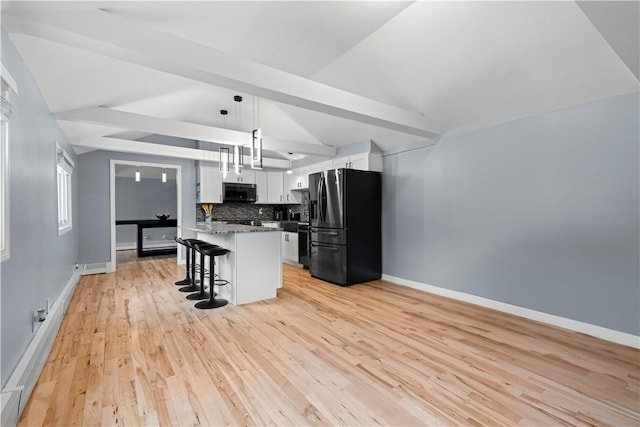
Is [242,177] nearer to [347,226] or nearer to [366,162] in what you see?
[366,162]

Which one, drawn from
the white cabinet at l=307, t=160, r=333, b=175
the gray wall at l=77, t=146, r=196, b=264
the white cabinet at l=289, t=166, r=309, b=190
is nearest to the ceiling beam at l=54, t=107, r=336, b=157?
the white cabinet at l=307, t=160, r=333, b=175

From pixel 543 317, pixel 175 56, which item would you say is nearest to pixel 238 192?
pixel 175 56

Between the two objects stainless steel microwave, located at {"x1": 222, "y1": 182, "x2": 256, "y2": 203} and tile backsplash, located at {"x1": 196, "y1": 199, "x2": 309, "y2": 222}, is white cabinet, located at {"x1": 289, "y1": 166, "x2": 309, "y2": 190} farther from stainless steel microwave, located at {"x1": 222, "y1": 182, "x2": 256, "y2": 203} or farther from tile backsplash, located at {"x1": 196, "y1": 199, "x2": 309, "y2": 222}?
stainless steel microwave, located at {"x1": 222, "y1": 182, "x2": 256, "y2": 203}

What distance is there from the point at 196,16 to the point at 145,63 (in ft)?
1.82

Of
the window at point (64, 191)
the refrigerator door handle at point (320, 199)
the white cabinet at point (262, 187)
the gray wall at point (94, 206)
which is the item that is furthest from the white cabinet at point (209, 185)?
the refrigerator door handle at point (320, 199)

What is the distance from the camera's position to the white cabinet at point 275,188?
7362 mm

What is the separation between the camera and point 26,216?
7.20ft

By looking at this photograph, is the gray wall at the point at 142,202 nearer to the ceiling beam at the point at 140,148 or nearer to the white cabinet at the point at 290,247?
the ceiling beam at the point at 140,148

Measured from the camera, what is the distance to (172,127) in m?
4.04

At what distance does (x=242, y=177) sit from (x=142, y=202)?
4319 millimetres

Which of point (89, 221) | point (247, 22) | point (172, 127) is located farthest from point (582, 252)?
point (89, 221)

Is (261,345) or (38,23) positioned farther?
(261,345)

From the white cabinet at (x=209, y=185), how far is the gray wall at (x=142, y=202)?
364cm

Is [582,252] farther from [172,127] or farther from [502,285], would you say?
[172,127]
